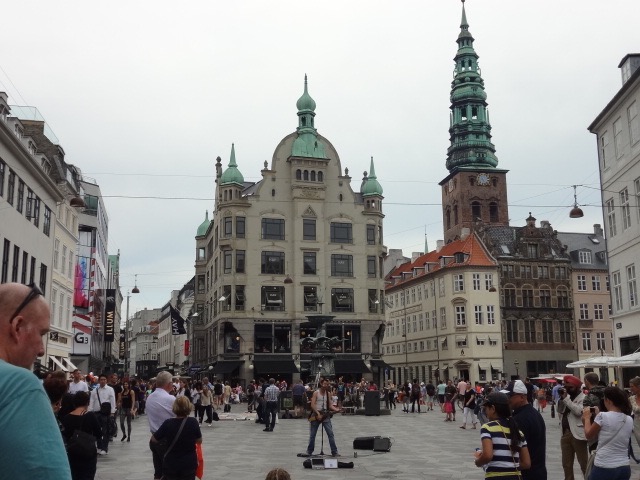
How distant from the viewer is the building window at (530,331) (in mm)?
76062

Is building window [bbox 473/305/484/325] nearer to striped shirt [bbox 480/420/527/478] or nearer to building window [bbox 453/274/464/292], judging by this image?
building window [bbox 453/274/464/292]

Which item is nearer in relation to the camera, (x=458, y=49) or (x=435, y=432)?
(x=435, y=432)

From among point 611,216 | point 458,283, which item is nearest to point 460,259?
point 458,283

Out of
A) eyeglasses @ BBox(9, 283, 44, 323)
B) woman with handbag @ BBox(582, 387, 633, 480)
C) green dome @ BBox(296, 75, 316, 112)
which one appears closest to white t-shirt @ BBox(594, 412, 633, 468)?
woman with handbag @ BBox(582, 387, 633, 480)

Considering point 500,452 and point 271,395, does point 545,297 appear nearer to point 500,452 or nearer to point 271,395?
point 271,395

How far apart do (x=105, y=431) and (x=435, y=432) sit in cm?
1303

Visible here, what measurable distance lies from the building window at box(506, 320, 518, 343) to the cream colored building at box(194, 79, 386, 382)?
1882cm

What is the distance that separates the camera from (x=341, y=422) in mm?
31547

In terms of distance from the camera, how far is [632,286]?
34812 mm

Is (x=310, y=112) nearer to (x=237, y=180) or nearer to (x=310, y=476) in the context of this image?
(x=237, y=180)

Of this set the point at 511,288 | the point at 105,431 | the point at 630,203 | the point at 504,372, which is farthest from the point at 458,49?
the point at 105,431

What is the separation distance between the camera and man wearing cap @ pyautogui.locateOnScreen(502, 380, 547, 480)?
760 cm

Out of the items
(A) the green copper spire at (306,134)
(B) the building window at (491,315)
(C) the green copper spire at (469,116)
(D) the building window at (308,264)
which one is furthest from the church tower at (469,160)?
(D) the building window at (308,264)

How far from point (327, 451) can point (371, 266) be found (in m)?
45.7
